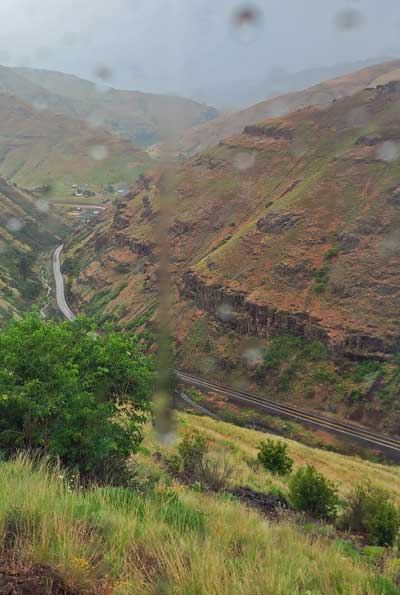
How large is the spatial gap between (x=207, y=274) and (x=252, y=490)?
2295 inches

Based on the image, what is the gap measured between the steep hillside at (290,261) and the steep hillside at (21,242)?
11.8m

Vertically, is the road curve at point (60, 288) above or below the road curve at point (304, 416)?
above

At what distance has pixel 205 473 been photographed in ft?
41.4

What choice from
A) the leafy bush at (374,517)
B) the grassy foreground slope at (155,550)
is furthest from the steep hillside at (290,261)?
the grassy foreground slope at (155,550)

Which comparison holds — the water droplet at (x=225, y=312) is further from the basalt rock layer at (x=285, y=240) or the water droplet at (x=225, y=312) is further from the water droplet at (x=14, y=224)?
the water droplet at (x=14, y=224)

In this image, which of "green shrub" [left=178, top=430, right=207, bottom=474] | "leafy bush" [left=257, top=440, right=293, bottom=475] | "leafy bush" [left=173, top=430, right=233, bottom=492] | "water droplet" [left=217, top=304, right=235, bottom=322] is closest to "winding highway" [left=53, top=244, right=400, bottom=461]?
"water droplet" [left=217, top=304, right=235, bottom=322]

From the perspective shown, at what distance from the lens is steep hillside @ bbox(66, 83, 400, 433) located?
55625mm

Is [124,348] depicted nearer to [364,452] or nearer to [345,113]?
[364,452]

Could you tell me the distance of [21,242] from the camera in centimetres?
13162

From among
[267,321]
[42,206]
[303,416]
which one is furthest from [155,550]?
[42,206]

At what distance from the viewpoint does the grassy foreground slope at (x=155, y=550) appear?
4.12 meters

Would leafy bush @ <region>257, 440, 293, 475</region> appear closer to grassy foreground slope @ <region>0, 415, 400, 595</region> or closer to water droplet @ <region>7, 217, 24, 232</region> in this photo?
grassy foreground slope @ <region>0, 415, 400, 595</region>

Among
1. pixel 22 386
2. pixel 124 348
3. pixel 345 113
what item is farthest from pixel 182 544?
pixel 345 113

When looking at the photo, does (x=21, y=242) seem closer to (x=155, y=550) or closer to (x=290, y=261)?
(x=290, y=261)
